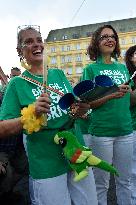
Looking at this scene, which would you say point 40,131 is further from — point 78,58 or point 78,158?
point 78,58

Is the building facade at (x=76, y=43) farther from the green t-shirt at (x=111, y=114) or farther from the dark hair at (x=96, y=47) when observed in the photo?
the green t-shirt at (x=111, y=114)

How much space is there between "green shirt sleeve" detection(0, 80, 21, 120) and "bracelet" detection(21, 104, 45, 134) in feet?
0.41

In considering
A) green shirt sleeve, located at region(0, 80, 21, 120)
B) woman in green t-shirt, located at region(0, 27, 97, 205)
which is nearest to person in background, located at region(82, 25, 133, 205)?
woman in green t-shirt, located at region(0, 27, 97, 205)

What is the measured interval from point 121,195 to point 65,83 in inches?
55.4

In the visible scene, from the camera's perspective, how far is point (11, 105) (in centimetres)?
218

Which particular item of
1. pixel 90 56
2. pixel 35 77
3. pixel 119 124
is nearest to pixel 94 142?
pixel 119 124

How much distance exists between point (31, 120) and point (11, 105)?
0.22 metres

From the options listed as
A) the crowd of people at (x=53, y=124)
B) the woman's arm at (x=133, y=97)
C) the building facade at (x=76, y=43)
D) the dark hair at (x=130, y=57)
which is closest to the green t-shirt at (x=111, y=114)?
the crowd of people at (x=53, y=124)

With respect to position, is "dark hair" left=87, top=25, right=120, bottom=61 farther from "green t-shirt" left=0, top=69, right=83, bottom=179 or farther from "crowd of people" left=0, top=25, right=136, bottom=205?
"green t-shirt" left=0, top=69, right=83, bottom=179

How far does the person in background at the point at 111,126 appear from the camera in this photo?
3.05 metres

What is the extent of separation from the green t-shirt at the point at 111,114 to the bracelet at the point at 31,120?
1.07 m

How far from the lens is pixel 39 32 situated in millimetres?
2387

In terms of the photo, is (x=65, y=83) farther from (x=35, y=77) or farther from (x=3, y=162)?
(x=3, y=162)

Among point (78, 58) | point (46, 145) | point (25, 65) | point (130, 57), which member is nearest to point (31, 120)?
point (46, 145)
